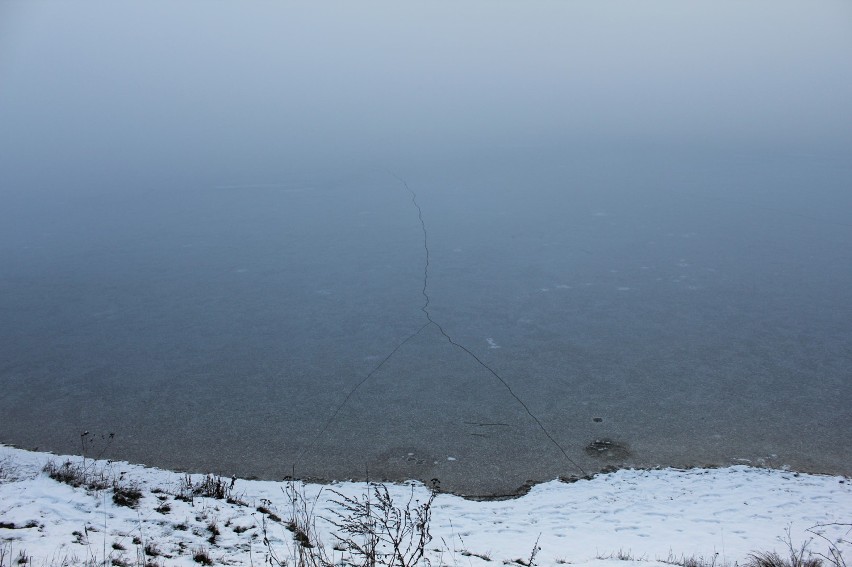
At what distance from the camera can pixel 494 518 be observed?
4.80m

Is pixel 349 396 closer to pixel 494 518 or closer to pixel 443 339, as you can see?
pixel 443 339

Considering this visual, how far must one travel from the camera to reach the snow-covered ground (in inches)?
151

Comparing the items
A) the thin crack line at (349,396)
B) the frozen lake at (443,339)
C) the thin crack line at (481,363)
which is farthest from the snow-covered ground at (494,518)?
the thin crack line at (349,396)

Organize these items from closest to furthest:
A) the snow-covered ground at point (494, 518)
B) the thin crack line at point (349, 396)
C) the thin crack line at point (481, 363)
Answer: the snow-covered ground at point (494, 518)
the thin crack line at point (481, 363)
the thin crack line at point (349, 396)

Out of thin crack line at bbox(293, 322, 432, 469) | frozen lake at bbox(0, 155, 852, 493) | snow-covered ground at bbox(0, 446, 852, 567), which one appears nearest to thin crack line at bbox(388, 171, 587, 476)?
frozen lake at bbox(0, 155, 852, 493)

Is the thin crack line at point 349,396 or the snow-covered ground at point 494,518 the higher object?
the thin crack line at point 349,396

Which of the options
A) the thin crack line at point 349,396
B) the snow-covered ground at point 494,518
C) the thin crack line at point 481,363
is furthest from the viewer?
the thin crack line at point 349,396

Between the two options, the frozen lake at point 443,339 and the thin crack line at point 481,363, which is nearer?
the thin crack line at point 481,363

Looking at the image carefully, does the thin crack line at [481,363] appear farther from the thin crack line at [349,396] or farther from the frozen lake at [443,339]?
the thin crack line at [349,396]

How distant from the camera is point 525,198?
655 inches

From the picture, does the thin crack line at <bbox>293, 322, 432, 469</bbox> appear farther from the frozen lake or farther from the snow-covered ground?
the snow-covered ground

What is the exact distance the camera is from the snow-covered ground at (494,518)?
3842 mm

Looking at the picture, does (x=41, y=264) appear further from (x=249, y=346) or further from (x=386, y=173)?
(x=386, y=173)

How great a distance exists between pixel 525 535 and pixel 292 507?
1.85 m
